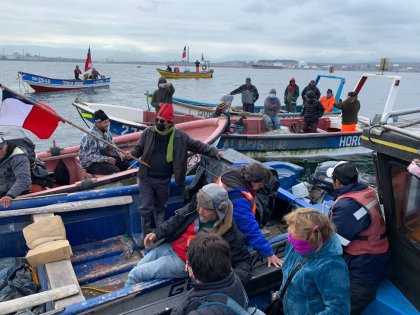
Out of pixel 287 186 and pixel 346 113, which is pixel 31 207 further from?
pixel 346 113

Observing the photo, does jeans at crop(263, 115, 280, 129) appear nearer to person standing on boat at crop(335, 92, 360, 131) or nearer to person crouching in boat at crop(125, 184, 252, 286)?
person standing on boat at crop(335, 92, 360, 131)

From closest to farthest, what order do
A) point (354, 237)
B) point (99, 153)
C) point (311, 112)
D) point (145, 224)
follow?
point (354, 237) → point (145, 224) → point (99, 153) → point (311, 112)

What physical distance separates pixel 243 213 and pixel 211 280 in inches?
49.7

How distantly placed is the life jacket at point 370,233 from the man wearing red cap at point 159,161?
2.31m

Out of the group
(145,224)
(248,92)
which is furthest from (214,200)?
(248,92)

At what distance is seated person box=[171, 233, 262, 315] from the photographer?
84.1 inches

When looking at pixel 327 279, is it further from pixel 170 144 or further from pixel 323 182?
pixel 323 182

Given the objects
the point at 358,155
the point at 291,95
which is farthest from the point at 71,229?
the point at 291,95

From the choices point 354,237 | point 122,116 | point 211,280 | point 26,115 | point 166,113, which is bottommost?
point 122,116

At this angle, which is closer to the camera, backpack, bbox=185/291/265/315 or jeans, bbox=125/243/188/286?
backpack, bbox=185/291/265/315

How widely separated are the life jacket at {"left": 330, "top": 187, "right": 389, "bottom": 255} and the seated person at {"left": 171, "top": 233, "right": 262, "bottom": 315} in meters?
1.23

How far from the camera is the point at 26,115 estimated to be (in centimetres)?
548

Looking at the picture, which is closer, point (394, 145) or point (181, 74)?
point (394, 145)

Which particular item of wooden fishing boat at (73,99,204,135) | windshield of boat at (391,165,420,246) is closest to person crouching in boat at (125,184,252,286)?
A: windshield of boat at (391,165,420,246)
